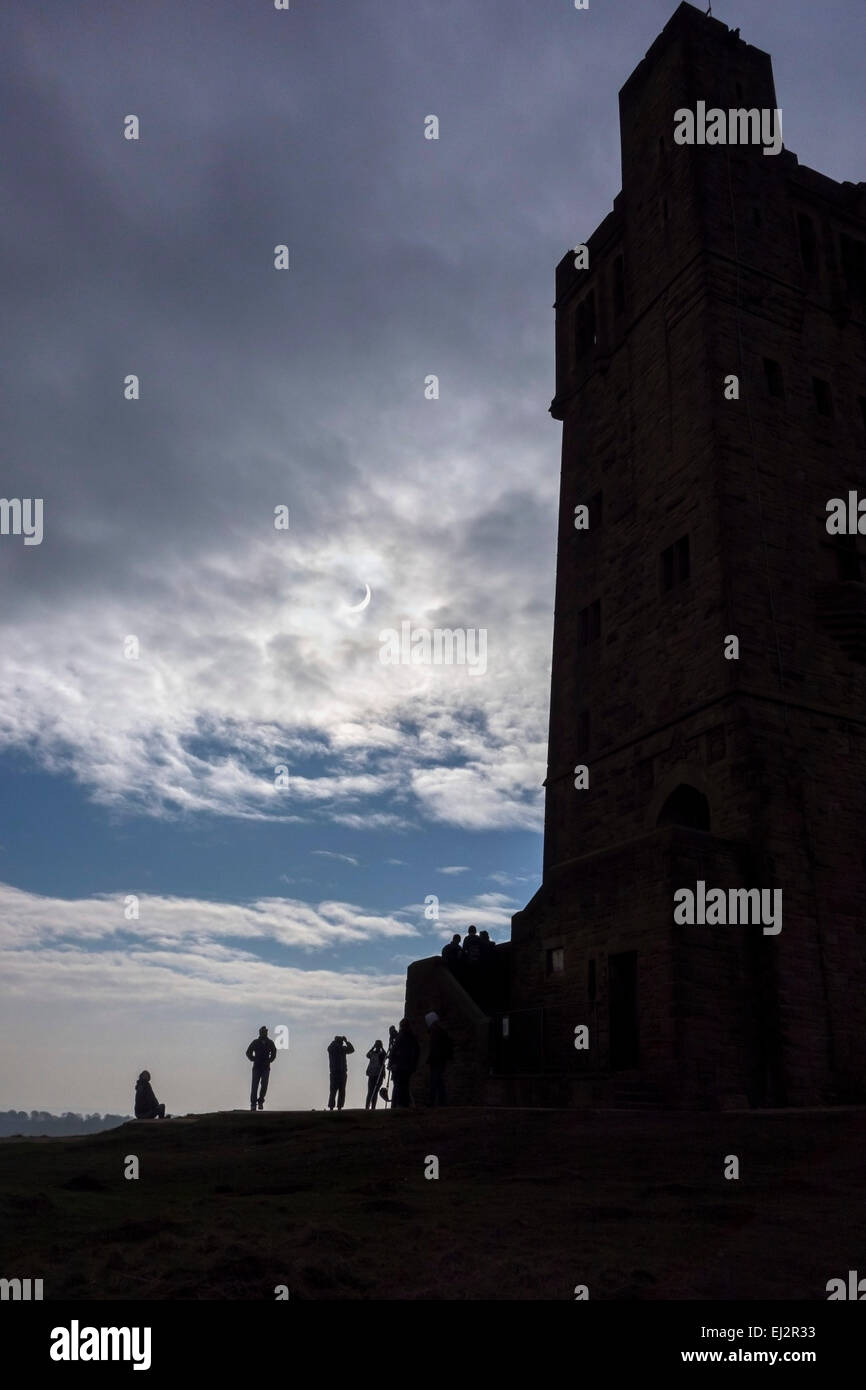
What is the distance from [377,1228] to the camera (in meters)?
10.4

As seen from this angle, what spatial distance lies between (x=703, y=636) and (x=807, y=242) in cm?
1400

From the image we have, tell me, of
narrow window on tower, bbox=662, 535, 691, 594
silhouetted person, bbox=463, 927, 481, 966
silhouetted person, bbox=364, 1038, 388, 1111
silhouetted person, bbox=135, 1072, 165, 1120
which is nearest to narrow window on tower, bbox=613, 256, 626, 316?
narrow window on tower, bbox=662, 535, 691, 594

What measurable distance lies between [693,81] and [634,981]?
24.9 m

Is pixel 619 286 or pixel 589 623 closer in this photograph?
pixel 589 623

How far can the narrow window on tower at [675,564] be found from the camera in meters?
25.8

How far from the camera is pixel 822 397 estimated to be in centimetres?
2795

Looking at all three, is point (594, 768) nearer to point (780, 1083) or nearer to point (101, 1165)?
point (780, 1083)

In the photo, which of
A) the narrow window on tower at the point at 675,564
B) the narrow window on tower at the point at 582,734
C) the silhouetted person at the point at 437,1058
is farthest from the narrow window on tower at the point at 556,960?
the narrow window on tower at the point at 675,564

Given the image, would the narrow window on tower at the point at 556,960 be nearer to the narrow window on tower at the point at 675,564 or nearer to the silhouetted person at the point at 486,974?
the silhouetted person at the point at 486,974

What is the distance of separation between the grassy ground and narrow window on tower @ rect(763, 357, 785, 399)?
18.1 m

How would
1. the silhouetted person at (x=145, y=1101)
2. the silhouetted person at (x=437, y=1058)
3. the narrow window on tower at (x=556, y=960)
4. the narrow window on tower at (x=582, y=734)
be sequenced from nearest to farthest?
the silhouetted person at (x=437, y=1058) < the narrow window on tower at (x=556, y=960) < the silhouetted person at (x=145, y=1101) < the narrow window on tower at (x=582, y=734)

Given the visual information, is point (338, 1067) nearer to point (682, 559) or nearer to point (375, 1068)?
point (375, 1068)

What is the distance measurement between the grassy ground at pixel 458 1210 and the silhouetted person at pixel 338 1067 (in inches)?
207

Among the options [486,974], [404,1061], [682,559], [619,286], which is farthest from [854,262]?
[404,1061]
